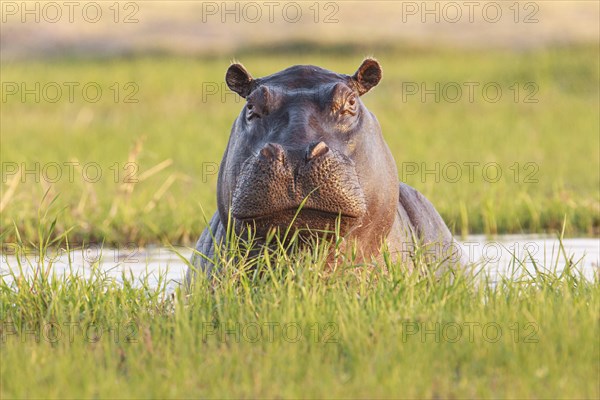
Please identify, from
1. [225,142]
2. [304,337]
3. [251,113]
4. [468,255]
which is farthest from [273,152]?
[225,142]

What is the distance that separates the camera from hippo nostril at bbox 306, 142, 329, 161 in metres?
5.22

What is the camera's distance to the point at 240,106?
19.0m

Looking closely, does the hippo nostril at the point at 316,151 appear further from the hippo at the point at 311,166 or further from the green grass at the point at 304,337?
the green grass at the point at 304,337

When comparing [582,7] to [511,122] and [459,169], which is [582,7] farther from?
[459,169]

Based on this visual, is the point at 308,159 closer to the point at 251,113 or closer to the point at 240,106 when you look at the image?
the point at 251,113

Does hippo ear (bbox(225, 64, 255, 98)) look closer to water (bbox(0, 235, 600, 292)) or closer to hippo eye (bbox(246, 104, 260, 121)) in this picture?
hippo eye (bbox(246, 104, 260, 121))

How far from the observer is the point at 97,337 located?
498 centimetres

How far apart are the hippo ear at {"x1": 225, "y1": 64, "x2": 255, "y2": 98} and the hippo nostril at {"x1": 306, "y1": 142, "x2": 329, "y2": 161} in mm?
952

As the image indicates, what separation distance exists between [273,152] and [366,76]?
110 cm

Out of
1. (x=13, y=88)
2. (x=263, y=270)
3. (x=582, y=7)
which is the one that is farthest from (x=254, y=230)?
(x=582, y=7)

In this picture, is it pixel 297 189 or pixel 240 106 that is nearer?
pixel 297 189

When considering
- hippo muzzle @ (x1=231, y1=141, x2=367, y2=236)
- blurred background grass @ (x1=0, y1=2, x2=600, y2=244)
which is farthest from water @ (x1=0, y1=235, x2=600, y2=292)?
hippo muzzle @ (x1=231, y1=141, x2=367, y2=236)

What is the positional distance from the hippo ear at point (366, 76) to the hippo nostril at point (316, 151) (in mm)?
899

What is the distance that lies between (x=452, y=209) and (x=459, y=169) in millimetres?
3106
